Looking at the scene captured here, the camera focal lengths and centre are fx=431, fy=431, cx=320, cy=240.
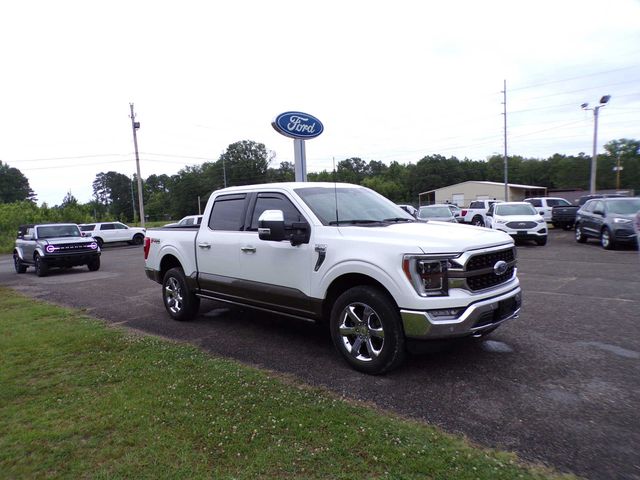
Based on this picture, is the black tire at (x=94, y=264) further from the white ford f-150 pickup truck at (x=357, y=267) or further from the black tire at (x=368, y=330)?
the black tire at (x=368, y=330)

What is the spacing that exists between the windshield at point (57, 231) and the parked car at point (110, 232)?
42.4ft

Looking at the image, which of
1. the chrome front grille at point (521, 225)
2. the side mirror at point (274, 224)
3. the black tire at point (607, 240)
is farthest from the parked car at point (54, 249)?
the black tire at point (607, 240)

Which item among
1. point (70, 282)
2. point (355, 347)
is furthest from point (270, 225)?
point (70, 282)

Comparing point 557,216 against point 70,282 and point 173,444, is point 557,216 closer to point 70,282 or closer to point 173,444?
point 70,282

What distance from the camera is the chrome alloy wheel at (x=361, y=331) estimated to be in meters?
4.18

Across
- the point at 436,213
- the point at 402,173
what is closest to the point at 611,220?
the point at 436,213

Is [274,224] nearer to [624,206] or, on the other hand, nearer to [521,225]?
[521,225]

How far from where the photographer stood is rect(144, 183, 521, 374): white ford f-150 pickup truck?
152 inches

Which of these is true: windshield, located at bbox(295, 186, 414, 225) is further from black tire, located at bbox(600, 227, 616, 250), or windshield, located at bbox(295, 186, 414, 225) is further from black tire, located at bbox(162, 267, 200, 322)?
black tire, located at bbox(600, 227, 616, 250)

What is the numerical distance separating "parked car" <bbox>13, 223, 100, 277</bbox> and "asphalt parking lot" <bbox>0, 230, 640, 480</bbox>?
709 cm

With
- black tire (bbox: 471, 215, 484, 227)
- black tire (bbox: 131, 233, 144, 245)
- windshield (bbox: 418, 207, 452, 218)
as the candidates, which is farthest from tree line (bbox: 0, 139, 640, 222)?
windshield (bbox: 418, 207, 452, 218)

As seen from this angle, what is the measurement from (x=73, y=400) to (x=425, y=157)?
100 meters

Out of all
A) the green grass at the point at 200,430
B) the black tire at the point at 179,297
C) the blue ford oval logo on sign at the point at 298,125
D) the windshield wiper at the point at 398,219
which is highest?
the blue ford oval logo on sign at the point at 298,125

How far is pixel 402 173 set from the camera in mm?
97062
